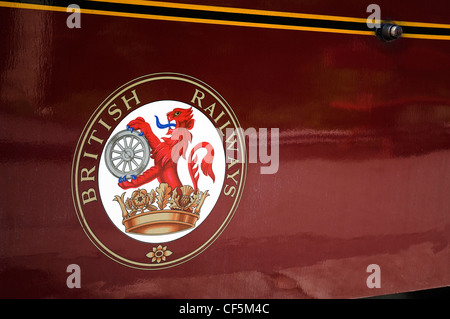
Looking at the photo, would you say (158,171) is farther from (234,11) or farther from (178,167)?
(234,11)

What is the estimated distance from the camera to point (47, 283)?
1.36m

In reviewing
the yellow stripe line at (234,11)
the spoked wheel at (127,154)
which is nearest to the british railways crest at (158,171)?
the spoked wheel at (127,154)

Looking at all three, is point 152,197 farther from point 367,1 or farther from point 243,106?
point 367,1

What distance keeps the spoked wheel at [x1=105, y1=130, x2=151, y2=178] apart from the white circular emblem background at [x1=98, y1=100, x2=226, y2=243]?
0.5 inches

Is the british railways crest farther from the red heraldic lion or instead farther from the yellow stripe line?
the yellow stripe line

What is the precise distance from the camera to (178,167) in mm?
1474

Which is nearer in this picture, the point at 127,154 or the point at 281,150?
the point at 127,154

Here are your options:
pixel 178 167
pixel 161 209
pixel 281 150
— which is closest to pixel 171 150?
pixel 178 167

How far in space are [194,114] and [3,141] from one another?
0.50 m

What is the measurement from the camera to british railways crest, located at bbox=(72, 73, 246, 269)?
1.39m

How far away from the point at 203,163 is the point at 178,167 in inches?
2.9

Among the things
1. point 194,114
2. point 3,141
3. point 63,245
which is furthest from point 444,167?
point 3,141

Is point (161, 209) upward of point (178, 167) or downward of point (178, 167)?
downward

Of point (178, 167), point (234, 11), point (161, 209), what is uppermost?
point (234, 11)
